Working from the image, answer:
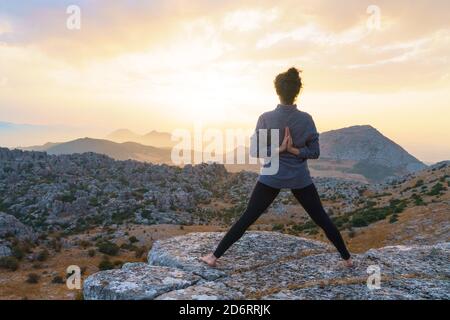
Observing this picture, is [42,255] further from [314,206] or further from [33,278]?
[314,206]

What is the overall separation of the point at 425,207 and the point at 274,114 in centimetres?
3328

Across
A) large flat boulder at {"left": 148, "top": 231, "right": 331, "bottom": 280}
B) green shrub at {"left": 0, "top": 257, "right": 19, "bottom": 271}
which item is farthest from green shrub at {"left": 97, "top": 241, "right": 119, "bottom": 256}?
large flat boulder at {"left": 148, "top": 231, "right": 331, "bottom": 280}

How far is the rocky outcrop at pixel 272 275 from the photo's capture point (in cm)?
651

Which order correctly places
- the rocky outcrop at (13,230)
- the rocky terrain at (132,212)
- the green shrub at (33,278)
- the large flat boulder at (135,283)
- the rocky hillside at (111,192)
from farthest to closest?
the rocky hillside at (111,192)
the rocky outcrop at (13,230)
the rocky terrain at (132,212)
the green shrub at (33,278)
the large flat boulder at (135,283)

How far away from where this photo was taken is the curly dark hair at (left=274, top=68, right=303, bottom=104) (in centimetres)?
718

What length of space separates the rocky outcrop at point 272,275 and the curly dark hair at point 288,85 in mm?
3295

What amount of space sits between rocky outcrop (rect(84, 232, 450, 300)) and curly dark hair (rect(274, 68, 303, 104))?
130 inches

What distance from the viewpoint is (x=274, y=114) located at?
7.29m

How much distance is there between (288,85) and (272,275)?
139 inches

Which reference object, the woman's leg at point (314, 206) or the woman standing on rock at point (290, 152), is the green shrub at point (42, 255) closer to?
the woman standing on rock at point (290, 152)

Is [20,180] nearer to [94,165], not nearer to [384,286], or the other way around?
[94,165]

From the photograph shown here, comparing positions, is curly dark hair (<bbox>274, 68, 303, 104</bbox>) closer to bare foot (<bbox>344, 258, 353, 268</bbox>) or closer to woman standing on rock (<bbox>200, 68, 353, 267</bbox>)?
woman standing on rock (<bbox>200, 68, 353, 267</bbox>)

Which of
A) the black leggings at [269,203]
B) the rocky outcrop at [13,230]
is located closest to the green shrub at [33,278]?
the rocky outcrop at [13,230]

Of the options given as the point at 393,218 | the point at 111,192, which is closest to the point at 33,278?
the point at 393,218
